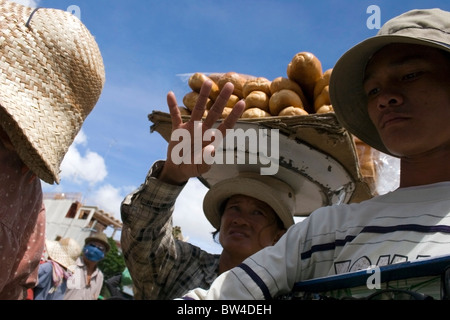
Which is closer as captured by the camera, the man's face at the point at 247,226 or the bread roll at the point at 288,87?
the man's face at the point at 247,226

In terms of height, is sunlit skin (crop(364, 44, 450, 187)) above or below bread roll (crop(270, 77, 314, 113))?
below

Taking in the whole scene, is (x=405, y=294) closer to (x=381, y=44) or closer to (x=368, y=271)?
(x=368, y=271)

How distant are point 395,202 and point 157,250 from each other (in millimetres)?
1443

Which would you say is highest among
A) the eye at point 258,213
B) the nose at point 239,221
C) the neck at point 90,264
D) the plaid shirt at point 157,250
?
the neck at point 90,264

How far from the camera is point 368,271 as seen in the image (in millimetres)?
784

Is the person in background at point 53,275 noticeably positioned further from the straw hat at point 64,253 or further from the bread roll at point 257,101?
the bread roll at point 257,101

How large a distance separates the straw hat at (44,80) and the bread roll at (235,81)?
117 cm

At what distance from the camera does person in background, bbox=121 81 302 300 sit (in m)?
1.91

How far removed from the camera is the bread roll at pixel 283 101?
2.32 m

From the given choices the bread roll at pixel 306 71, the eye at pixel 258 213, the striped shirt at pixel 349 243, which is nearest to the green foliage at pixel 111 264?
the eye at pixel 258 213

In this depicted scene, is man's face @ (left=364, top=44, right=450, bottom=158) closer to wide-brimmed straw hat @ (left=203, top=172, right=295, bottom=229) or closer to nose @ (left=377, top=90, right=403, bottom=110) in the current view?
nose @ (left=377, top=90, right=403, bottom=110)

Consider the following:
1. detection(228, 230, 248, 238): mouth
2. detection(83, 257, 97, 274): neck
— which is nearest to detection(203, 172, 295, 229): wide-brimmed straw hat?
detection(228, 230, 248, 238): mouth

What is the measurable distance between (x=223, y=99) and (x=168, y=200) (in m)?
0.62

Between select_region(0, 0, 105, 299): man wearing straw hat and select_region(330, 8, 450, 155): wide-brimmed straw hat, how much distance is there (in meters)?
1.05
